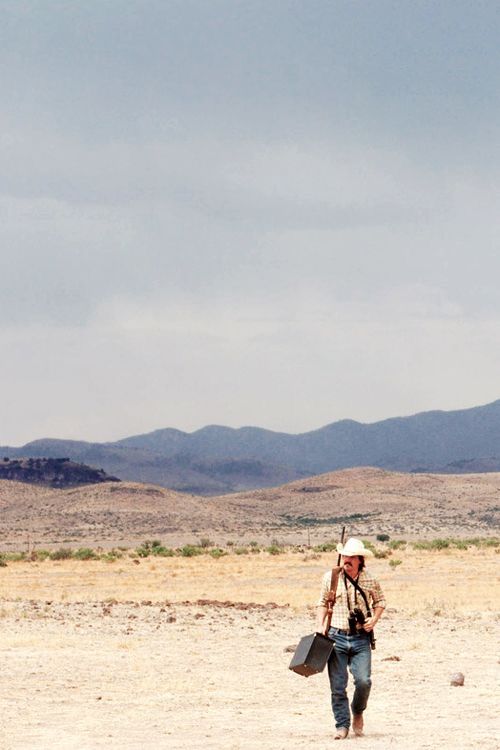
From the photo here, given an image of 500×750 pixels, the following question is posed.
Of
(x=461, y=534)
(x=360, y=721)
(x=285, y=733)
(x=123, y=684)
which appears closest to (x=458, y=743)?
(x=360, y=721)

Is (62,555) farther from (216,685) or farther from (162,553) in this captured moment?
(216,685)

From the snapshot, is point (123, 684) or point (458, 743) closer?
point (458, 743)

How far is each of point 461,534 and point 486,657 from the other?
227 feet

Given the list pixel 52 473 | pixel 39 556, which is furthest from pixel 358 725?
pixel 52 473

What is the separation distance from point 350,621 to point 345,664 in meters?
0.49

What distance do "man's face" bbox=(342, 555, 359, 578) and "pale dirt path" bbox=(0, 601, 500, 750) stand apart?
175 cm

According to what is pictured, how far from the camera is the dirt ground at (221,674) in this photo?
483 inches

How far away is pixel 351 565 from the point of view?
37.2 feet

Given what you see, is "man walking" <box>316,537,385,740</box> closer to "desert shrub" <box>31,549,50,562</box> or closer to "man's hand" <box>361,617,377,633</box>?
"man's hand" <box>361,617,377,633</box>

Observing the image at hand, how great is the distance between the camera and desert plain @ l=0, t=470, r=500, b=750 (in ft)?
40.9

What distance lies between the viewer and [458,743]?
1119 centimetres

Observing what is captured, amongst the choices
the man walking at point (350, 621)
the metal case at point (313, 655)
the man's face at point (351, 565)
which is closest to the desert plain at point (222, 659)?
the man walking at point (350, 621)

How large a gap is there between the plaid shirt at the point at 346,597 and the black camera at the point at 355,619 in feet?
0.12

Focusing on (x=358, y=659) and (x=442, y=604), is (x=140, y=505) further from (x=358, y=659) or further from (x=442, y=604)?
(x=358, y=659)
